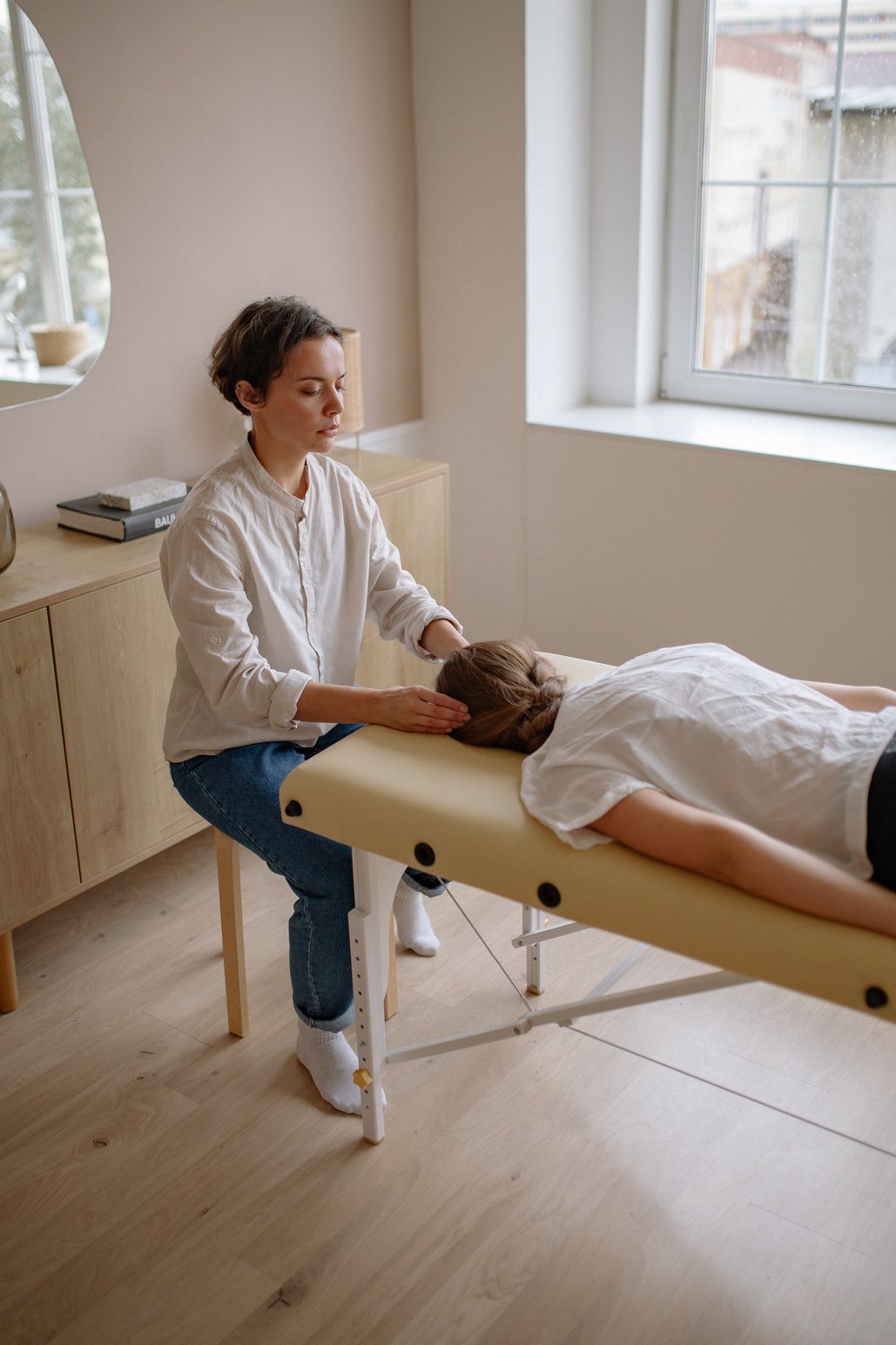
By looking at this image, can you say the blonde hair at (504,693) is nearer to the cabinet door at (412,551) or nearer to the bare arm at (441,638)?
the bare arm at (441,638)

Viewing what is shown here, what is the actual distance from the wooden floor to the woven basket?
115 cm

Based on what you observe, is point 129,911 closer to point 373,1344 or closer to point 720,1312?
point 373,1344

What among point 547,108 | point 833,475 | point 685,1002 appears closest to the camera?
point 685,1002

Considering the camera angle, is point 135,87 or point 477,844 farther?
point 135,87

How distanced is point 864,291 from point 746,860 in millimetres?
2032

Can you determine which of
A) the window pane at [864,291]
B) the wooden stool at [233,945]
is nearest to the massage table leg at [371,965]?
the wooden stool at [233,945]

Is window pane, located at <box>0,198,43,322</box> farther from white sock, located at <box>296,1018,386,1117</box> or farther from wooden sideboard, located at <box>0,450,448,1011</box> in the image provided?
white sock, located at <box>296,1018,386,1117</box>

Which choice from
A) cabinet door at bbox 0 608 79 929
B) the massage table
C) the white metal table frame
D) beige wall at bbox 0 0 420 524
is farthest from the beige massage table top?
beige wall at bbox 0 0 420 524

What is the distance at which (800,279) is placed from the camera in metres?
3.01

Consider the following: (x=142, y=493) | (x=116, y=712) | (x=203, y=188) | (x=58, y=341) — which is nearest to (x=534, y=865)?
(x=116, y=712)

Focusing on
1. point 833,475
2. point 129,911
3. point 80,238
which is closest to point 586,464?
point 833,475

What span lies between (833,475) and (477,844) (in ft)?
5.03

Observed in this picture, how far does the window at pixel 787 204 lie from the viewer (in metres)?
2.80

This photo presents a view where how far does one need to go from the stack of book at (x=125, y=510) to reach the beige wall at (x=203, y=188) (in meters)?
0.12
